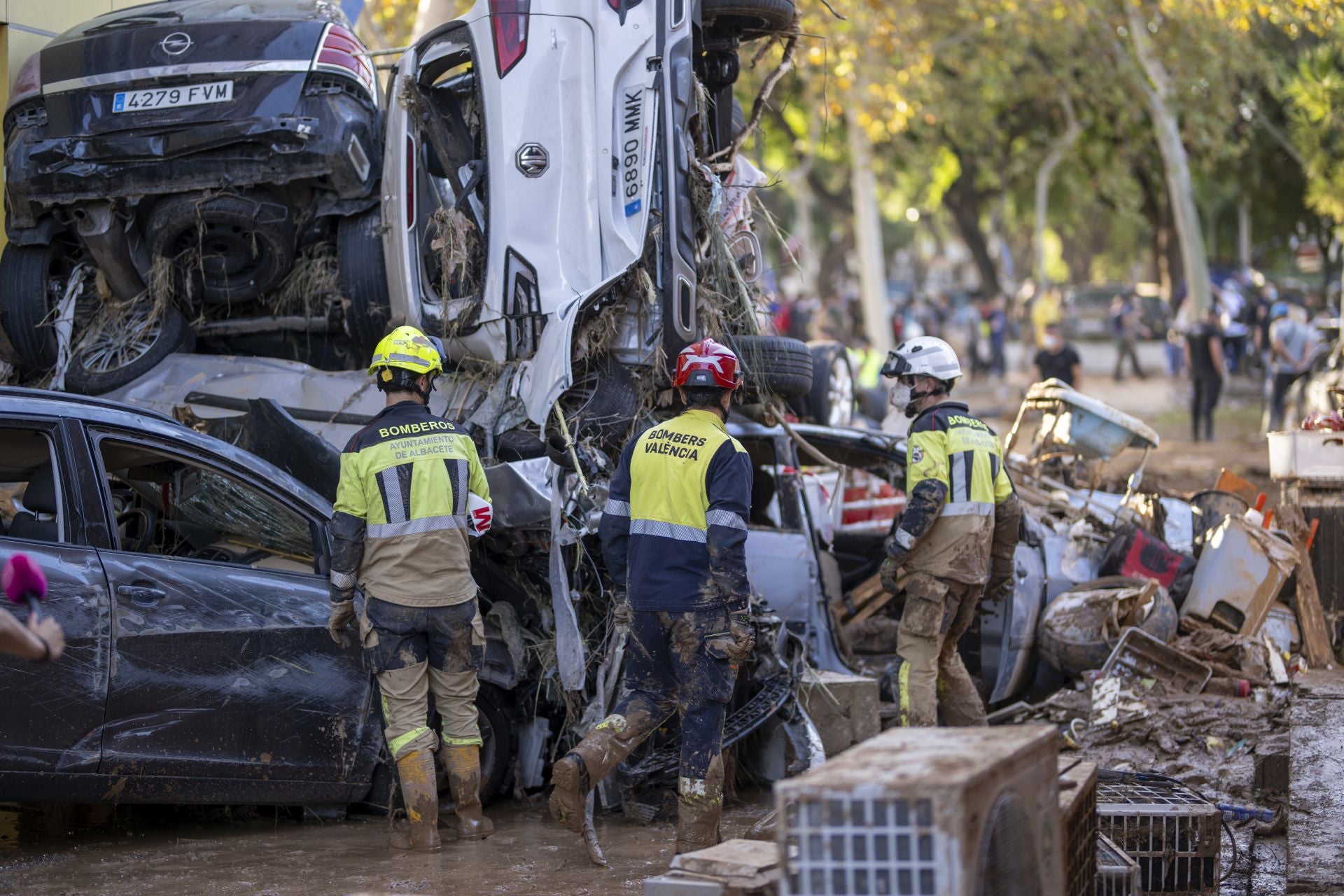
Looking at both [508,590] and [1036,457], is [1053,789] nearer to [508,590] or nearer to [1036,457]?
[508,590]

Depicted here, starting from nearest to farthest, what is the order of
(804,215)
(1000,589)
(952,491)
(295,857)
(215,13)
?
(295,857) < (952,491) < (1000,589) < (215,13) < (804,215)

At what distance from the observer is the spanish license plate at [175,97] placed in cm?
722

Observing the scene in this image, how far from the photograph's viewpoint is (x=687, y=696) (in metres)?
5.22

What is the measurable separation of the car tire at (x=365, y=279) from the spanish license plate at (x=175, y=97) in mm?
874

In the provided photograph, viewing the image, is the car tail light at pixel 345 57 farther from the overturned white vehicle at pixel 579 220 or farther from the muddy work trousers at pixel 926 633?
the muddy work trousers at pixel 926 633

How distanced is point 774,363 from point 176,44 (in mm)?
3414

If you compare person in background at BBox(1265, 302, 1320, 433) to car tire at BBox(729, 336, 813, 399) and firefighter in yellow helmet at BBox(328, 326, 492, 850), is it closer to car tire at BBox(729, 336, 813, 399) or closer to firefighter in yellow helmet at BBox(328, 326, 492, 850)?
car tire at BBox(729, 336, 813, 399)

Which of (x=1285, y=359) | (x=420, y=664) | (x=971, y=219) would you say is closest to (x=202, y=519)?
(x=420, y=664)

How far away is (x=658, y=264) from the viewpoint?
655 cm

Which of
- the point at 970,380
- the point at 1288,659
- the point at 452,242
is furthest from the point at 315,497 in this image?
the point at 970,380

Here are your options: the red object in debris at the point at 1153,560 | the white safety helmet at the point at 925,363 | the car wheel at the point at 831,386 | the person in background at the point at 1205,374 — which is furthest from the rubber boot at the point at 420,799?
the person in background at the point at 1205,374

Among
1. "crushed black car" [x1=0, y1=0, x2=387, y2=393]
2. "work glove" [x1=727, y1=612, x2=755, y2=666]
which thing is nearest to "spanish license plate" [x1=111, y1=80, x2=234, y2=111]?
"crushed black car" [x1=0, y1=0, x2=387, y2=393]

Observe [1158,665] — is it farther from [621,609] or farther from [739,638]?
[621,609]

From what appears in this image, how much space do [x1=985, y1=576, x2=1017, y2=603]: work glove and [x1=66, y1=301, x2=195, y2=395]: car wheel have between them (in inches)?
167
